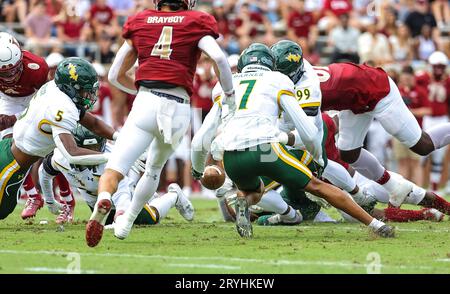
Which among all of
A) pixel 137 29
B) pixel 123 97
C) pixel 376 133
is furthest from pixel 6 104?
pixel 376 133

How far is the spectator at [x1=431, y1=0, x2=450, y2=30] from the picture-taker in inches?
754

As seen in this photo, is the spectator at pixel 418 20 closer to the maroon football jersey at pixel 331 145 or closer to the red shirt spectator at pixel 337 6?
the red shirt spectator at pixel 337 6

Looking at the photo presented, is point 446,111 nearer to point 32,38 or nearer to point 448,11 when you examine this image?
point 448,11

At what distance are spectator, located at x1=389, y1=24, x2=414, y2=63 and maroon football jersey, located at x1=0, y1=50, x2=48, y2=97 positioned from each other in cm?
933

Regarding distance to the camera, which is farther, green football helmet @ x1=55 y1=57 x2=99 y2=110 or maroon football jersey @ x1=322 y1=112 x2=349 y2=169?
maroon football jersey @ x1=322 y1=112 x2=349 y2=169

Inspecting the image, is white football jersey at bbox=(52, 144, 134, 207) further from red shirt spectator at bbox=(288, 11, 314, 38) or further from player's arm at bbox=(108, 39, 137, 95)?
red shirt spectator at bbox=(288, 11, 314, 38)

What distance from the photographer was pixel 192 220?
10.1 metres

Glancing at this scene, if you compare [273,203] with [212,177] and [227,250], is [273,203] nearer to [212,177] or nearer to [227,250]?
[212,177]

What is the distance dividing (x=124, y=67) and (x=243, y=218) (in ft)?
5.19

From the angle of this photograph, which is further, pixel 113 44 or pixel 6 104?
pixel 113 44

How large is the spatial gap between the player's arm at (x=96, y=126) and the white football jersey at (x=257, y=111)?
1316mm

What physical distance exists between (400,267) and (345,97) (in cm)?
349

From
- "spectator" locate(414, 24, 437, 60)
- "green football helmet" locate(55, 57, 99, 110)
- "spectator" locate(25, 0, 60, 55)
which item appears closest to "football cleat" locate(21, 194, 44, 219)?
"green football helmet" locate(55, 57, 99, 110)

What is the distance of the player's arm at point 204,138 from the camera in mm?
8023
